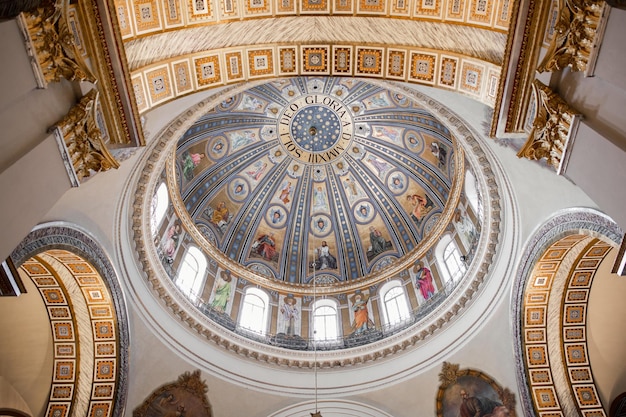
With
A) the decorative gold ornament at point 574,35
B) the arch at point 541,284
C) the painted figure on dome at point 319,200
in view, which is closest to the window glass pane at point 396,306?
the arch at point 541,284

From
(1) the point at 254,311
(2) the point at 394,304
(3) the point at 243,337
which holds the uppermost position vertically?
(2) the point at 394,304

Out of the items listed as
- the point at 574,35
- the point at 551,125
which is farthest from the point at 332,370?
the point at 574,35

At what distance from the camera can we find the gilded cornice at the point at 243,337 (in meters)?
13.0

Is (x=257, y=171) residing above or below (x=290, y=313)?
above

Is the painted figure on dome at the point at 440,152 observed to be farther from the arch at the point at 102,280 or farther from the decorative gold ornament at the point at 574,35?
the arch at the point at 102,280

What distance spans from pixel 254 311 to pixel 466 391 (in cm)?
800

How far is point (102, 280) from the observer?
12.5m

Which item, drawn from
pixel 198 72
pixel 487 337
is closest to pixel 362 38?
pixel 198 72

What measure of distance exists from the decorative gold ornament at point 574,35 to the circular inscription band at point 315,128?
1453 cm

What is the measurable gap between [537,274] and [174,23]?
34.8 feet

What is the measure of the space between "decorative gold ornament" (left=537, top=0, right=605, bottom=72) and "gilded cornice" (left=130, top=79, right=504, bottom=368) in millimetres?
5391

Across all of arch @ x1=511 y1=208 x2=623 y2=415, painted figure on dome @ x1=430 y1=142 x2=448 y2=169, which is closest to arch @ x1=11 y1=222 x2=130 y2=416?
arch @ x1=511 y1=208 x2=623 y2=415

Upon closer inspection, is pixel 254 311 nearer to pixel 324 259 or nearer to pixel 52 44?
pixel 324 259

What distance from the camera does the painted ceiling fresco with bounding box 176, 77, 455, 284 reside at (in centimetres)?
2000
